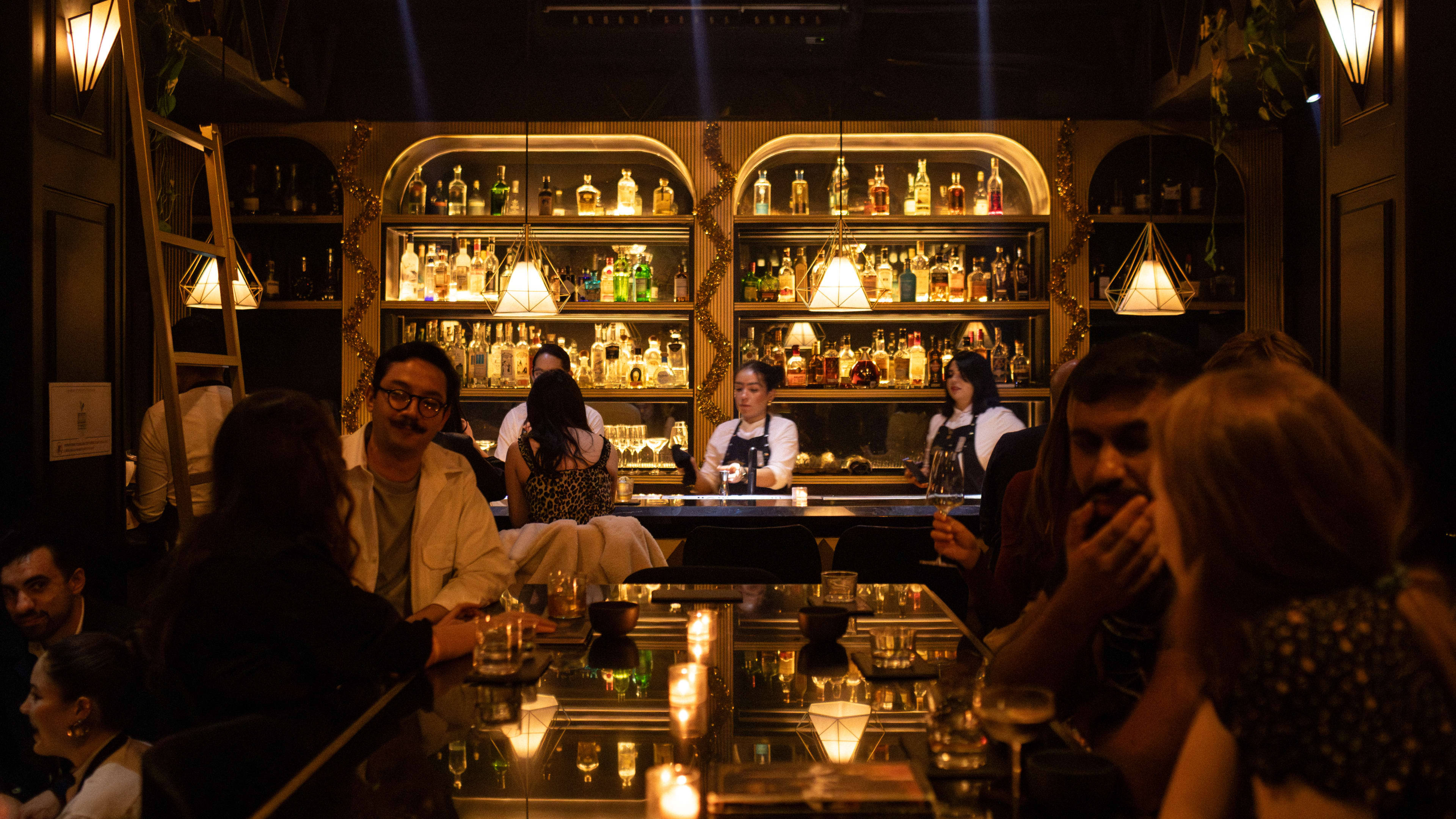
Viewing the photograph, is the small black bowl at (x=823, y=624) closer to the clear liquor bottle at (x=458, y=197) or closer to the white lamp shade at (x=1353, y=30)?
the white lamp shade at (x=1353, y=30)

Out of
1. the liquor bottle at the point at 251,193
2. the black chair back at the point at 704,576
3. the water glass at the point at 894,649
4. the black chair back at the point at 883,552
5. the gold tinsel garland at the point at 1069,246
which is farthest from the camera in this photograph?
the liquor bottle at the point at 251,193

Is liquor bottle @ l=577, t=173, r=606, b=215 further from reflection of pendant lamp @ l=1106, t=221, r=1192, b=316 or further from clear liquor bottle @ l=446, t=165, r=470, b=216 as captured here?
reflection of pendant lamp @ l=1106, t=221, r=1192, b=316

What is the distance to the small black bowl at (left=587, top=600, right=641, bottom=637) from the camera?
6.29ft

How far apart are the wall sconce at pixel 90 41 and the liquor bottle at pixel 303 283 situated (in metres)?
2.63

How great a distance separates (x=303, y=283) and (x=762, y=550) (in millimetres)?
3776


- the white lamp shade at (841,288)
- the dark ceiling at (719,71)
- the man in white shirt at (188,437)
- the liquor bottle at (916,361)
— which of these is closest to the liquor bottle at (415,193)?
the dark ceiling at (719,71)

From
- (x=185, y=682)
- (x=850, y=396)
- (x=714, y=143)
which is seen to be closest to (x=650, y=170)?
(x=714, y=143)

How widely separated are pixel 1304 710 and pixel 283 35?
6133 millimetres

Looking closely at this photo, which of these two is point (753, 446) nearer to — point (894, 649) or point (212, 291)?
point (212, 291)

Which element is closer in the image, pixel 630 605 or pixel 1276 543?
pixel 1276 543

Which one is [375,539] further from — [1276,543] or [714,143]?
[714,143]

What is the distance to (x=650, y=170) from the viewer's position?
6055mm

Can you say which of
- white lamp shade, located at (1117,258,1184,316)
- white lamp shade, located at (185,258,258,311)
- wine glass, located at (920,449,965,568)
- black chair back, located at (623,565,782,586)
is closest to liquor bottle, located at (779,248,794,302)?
white lamp shade, located at (1117,258,1184,316)

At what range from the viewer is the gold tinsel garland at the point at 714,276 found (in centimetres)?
567
